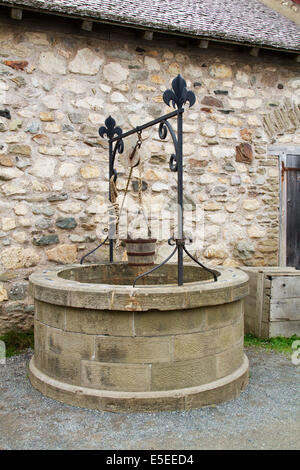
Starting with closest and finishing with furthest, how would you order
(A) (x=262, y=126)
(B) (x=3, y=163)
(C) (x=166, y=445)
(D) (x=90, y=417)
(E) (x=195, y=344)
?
1. (C) (x=166, y=445)
2. (D) (x=90, y=417)
3. (E) (x=195, y=344)
4. (B) (x=3, y=163)
5. (A) (x=262, y=126)

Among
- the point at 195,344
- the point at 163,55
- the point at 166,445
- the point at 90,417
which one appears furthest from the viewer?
the point at 163,55

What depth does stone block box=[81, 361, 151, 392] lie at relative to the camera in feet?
10.2

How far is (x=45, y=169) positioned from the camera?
4.89 metres

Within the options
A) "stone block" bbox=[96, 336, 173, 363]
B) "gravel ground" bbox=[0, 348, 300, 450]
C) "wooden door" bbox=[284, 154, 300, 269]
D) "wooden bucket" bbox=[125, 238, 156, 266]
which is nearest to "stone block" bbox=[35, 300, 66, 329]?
"stone block" bbox=[96, 336, 173, 363]

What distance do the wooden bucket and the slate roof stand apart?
8.02 ft

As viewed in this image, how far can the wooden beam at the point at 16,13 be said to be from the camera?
450 centimetres

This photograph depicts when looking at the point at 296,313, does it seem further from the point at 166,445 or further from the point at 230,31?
the point at 230,31

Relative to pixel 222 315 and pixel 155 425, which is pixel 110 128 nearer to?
pixel 222 315

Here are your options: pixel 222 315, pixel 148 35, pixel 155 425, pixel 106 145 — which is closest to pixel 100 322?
pixel 155 425

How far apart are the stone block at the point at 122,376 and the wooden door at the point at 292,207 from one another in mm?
3529

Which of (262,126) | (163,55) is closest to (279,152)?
(262,126)

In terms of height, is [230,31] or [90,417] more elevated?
[230,31]

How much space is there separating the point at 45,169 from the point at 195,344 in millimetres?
2672

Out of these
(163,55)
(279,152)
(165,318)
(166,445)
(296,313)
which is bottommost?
(166,445)
